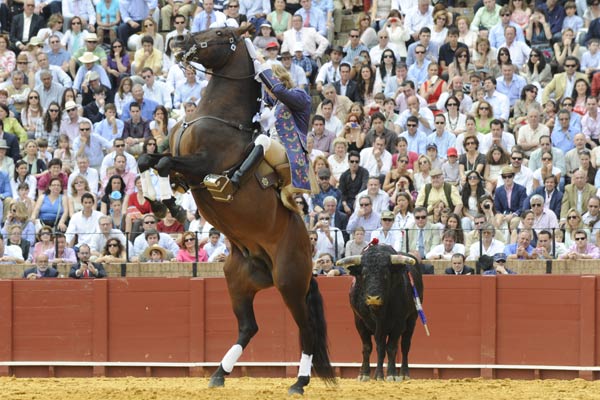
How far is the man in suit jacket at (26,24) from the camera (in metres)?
22.8

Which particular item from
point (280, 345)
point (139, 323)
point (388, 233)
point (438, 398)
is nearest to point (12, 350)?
point (139, 323)

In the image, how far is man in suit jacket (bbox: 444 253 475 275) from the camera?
1594cm

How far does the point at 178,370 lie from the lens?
1681 centimetres

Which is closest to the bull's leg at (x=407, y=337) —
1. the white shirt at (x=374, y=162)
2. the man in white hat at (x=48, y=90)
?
the white shirt at (x=374, y=162)

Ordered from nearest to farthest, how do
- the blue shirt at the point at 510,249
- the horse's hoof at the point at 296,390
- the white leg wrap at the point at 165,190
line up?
the white leg wrap at the point at 165,190, the horse's hoof at the point at 296,390, the blue shirt at the point at 510,249

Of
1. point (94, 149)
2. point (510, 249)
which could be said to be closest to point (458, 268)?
point (510, 249)

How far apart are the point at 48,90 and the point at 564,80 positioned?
743cm

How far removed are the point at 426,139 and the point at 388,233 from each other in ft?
8.58

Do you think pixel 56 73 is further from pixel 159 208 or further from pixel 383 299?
pixel 159 208

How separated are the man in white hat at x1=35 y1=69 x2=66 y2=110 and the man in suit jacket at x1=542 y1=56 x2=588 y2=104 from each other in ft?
22.9

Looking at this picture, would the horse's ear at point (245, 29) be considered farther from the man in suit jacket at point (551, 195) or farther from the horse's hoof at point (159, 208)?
the man in suit jacket at point (551, 195)

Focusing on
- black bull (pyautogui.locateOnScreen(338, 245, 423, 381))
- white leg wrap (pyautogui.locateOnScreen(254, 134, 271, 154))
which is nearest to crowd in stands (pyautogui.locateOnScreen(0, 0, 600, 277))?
black bull (pyautogui.locateOnScreen(338, 245, 423, 381))

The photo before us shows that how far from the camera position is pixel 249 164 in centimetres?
1141

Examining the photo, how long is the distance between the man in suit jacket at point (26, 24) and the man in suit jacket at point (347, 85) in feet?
18.5
